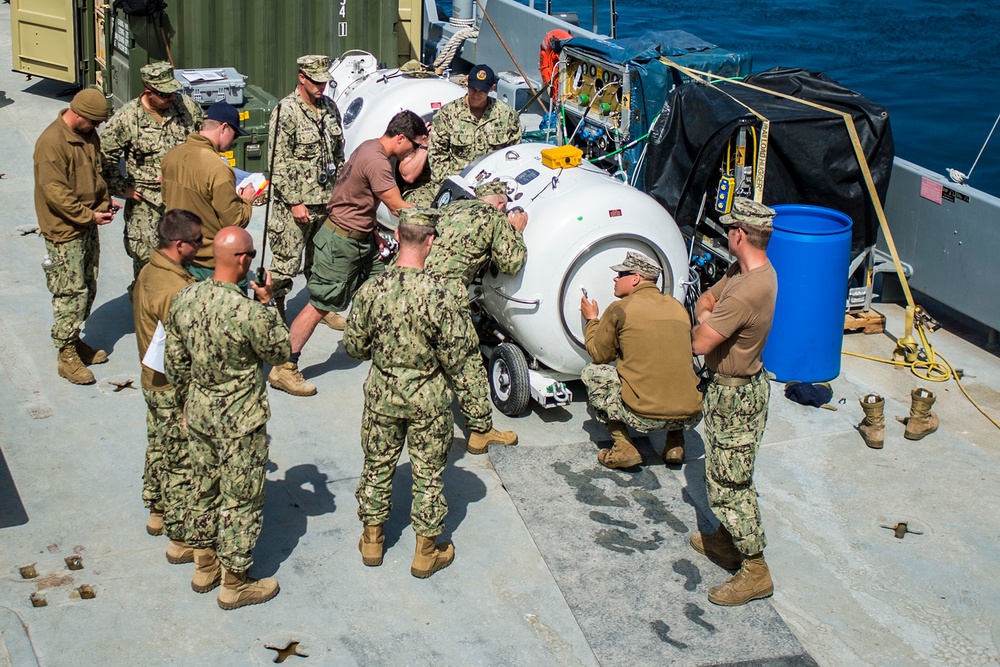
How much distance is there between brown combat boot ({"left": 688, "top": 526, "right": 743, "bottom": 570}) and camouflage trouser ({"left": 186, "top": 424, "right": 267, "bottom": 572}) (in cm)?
235

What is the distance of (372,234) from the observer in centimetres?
778

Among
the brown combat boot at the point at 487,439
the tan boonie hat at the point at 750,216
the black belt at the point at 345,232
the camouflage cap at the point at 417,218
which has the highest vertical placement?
the tan boonie hat at the point at 750,216

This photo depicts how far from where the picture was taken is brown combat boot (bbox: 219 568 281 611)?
17.6 feet

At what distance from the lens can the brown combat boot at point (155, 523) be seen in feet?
19.4

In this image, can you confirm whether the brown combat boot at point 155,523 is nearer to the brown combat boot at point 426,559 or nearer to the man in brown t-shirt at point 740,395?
the brown combat boot at point 426,559

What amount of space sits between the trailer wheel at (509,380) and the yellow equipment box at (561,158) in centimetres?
127

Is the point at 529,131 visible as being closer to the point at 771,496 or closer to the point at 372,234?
the point at 372,234

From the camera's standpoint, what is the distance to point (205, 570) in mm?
5496

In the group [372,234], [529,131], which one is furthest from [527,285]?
[529,131]

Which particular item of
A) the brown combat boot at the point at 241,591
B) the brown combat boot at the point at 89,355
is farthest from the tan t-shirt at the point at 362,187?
the brown combat boot at the point at 241,591

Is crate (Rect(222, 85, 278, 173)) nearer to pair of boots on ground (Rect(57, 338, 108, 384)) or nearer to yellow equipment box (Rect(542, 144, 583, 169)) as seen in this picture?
pair of boots on ground (Rect(57, 338, 108, 384))

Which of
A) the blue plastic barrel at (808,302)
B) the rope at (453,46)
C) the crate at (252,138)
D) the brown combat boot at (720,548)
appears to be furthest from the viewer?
the rope at (453,46)

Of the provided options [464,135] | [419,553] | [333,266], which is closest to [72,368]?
[333,266]

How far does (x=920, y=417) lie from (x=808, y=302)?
1091 mm
